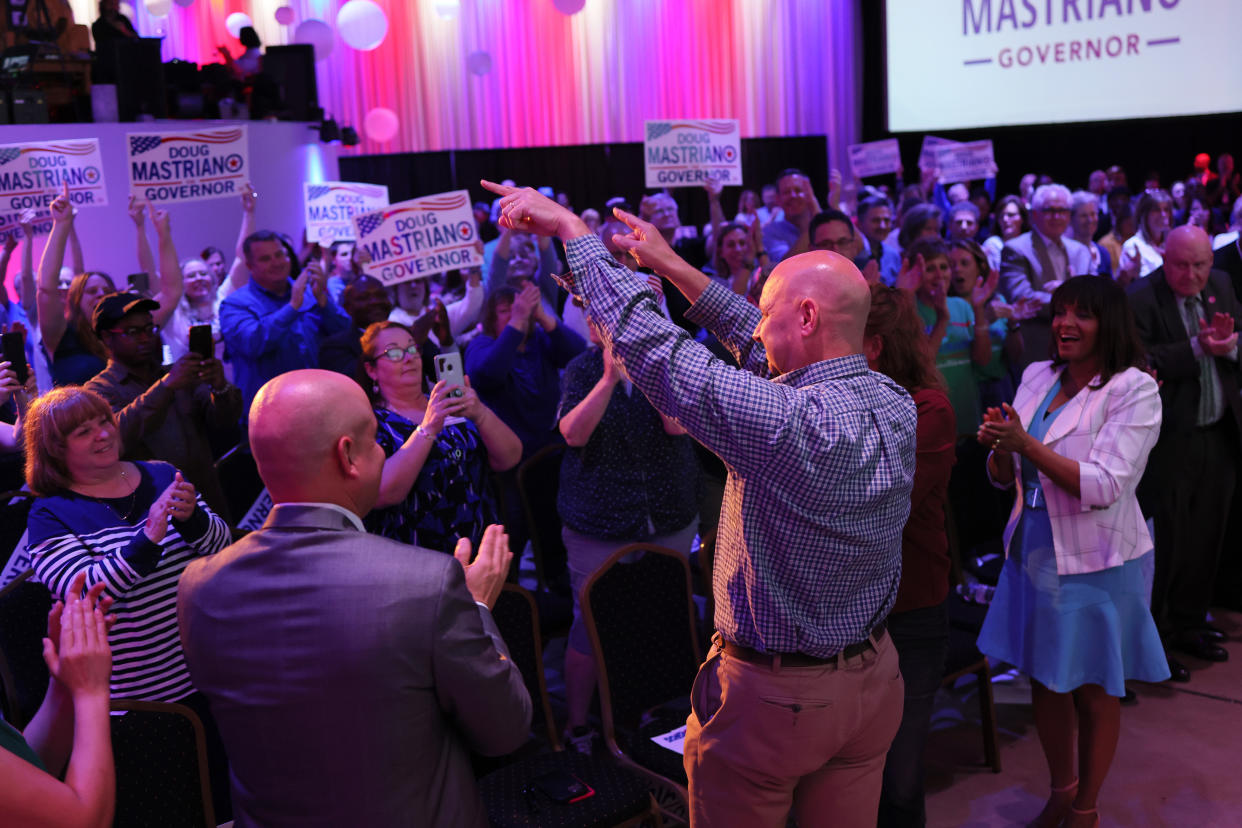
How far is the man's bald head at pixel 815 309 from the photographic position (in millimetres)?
1881

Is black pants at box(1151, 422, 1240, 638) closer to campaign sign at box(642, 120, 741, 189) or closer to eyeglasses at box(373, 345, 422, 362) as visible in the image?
eyeglasses at box(373, 345, 422, 362)

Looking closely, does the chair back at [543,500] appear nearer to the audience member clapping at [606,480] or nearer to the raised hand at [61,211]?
the audience member clapping at [606,480]

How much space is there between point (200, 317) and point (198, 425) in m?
2.63

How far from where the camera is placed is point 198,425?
4.03m

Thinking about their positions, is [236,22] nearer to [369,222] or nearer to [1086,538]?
[369,222]

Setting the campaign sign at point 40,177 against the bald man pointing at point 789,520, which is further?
the campaign sign at point 40,177

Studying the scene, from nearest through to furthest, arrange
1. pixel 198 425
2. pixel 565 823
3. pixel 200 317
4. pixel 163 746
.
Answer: pixel 163 746 → pixel 565 823 → pixel 198 425 → pixel 200 317

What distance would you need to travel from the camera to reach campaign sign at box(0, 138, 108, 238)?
5391mm

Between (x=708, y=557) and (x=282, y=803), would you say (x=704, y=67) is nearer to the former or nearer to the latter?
(x=708, y=557)

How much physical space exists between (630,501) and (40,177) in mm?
3777

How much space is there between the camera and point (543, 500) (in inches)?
173

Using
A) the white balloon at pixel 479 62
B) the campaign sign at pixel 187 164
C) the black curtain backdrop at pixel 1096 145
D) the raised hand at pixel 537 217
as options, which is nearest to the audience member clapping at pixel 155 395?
the campaign sign at pixel 187 164

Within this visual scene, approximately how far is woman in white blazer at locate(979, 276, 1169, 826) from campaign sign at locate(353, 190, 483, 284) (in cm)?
317

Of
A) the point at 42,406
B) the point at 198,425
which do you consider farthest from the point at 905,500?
the point at 198,425
